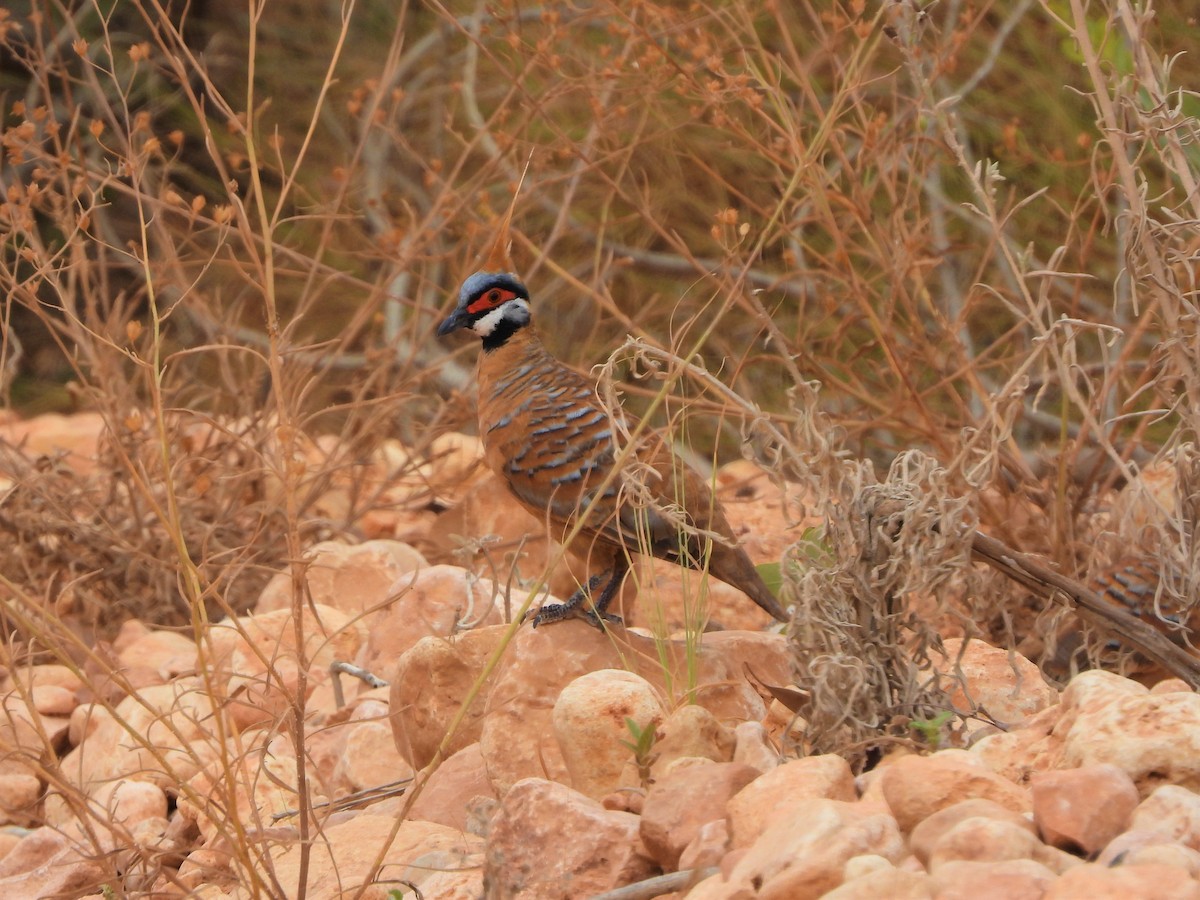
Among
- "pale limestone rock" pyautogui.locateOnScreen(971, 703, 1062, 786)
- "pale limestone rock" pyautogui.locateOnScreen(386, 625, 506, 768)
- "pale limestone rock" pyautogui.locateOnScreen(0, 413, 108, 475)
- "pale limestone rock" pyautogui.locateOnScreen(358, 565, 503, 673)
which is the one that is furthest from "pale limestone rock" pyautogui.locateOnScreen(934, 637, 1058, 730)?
"pale limestone rock" pyautogui.locateOnScreen(0, 413, 108, 475)

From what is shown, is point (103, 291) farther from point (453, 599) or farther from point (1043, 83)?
point (1043, 83)

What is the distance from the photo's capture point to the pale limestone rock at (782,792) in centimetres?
212

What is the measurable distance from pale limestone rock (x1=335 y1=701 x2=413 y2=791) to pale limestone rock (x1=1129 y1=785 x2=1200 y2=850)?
1697 millimetres

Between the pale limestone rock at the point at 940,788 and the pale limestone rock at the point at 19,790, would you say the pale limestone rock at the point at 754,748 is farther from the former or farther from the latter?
the pale limestone rock at the point at 19,790

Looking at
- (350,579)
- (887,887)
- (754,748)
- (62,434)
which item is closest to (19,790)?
(350,579)

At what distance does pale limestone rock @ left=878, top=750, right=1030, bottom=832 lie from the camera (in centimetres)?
202

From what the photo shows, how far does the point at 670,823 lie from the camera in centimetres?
218

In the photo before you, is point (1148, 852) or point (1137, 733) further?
point (1137, 733)

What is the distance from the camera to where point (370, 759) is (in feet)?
11.1

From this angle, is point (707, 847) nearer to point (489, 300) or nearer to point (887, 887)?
point (887, 887)

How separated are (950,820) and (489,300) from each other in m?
2.63

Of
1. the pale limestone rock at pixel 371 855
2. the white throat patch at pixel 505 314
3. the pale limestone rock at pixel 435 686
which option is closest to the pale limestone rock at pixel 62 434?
the white throat patch at pixel 505 314

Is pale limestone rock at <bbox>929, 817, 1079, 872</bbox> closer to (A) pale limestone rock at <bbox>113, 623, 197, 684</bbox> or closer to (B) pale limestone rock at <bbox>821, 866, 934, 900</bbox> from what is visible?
(B) pale limestone rock at <bbox>821, 866, 934, 900</bbox>

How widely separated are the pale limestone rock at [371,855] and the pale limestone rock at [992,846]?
31.3 inches
